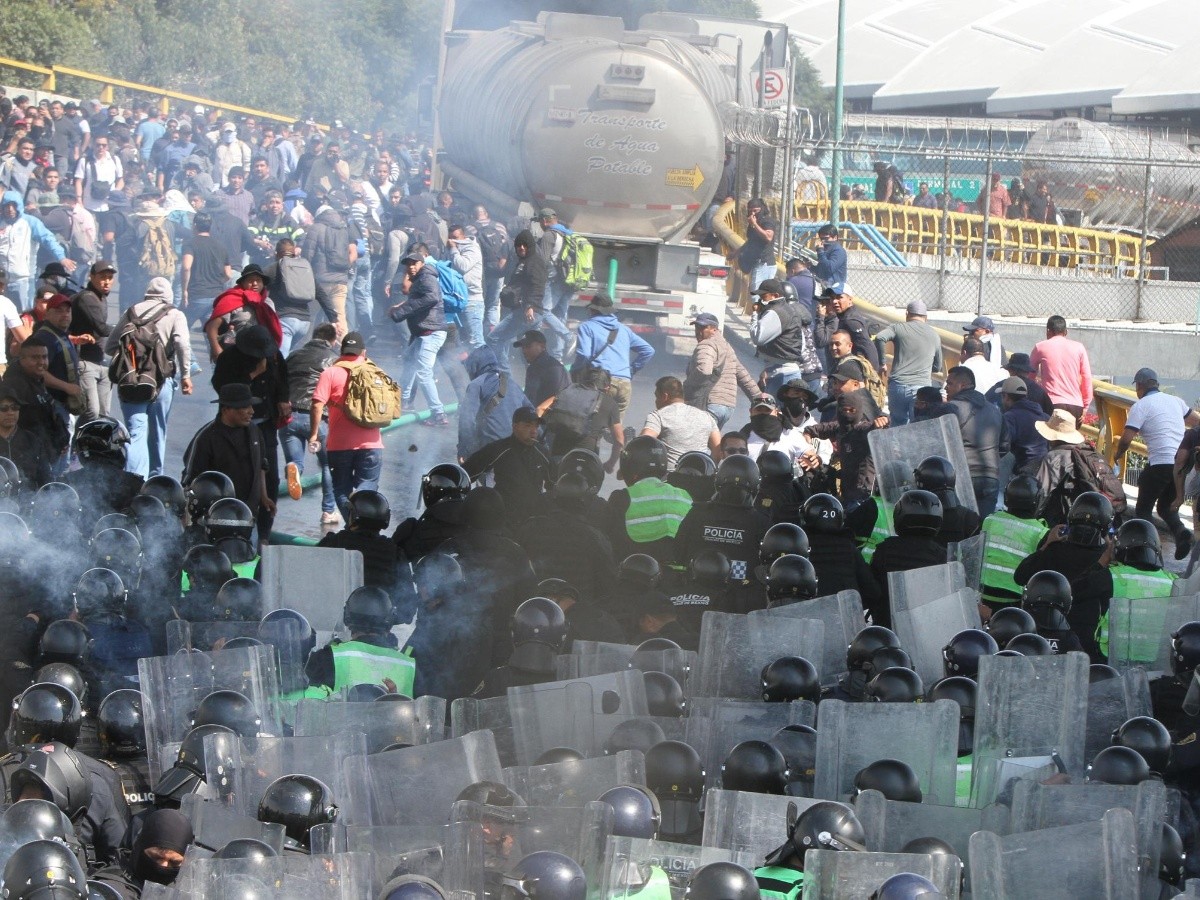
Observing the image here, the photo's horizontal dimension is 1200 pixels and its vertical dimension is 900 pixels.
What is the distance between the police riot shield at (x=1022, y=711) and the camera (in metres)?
6.20

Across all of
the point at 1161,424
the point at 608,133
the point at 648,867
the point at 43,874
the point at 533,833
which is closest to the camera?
the point at 43,874

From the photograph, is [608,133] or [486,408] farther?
[608,133]

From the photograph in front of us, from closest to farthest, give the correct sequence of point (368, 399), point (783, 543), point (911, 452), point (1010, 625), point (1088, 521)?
point (1010, 625) → point (783, 543) → point (1088, 521) → point (911, 452) → point (368, 399)

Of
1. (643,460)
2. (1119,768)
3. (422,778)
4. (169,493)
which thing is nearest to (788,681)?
(1119,768)

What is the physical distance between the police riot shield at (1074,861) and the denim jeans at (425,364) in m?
8.97

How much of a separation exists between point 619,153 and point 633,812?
1213cm

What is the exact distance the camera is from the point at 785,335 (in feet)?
41.7

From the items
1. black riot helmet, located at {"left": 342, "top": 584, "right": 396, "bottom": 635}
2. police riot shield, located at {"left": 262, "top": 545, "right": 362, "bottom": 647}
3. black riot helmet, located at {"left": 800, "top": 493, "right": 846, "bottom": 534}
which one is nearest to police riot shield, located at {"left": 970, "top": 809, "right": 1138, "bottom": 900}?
black riot helmet, located at {"left": 342, "top": 584, "right": 396, "bottom": 635}

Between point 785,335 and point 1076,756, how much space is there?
6.68 meters

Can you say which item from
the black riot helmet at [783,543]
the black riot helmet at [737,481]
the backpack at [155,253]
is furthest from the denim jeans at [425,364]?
the black riot helmet at [783,543]

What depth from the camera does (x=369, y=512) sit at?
811 centimetres

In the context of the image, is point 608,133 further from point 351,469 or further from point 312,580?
point 312,580

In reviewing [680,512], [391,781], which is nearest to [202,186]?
[680,512]

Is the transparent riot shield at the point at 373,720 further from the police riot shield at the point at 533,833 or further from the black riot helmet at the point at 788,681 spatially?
the black riot helmet at the point at 788,681
